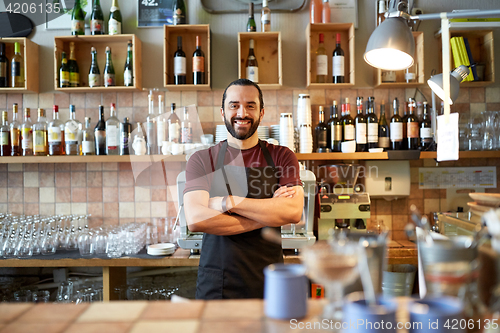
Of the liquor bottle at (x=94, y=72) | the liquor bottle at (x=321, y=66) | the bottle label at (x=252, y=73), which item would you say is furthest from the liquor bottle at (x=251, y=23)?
the liquor bottle at (x=94, y=72)

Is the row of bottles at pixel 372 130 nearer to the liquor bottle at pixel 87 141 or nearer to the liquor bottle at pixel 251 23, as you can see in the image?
the liquor bottle at pixel 251 23

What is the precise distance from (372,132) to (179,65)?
5.02 feet

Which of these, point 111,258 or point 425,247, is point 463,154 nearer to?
point 425,247

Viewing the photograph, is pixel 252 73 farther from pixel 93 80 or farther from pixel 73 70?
pixel 73 70

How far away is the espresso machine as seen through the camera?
2.65 meters

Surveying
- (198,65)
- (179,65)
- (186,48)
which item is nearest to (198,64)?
→ (198,65)

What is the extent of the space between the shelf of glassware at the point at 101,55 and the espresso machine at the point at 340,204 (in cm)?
164

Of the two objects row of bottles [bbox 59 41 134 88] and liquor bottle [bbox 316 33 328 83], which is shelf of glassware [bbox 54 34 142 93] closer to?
row of bottles [bbox 59 41 134 88]

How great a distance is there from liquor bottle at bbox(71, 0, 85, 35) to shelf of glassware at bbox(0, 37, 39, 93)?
0.38m

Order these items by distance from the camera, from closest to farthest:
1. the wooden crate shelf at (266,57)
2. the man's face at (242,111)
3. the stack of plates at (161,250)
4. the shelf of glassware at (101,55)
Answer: the man's face at (242,111) < the stack of plates at (161,250) < the shelf of glassware at (101,55) < the wooden crate shelf at (266,57)

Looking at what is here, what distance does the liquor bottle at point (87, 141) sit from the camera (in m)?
2.88

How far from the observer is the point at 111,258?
254cm

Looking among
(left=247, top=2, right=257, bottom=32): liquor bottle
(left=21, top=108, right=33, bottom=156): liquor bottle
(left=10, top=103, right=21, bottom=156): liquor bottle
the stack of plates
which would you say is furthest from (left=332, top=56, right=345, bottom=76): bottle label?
(left=10, top=103, right=21, bottom=156): liquor bottle

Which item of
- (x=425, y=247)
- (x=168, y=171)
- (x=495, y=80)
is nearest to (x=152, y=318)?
(x=425, y=247)
